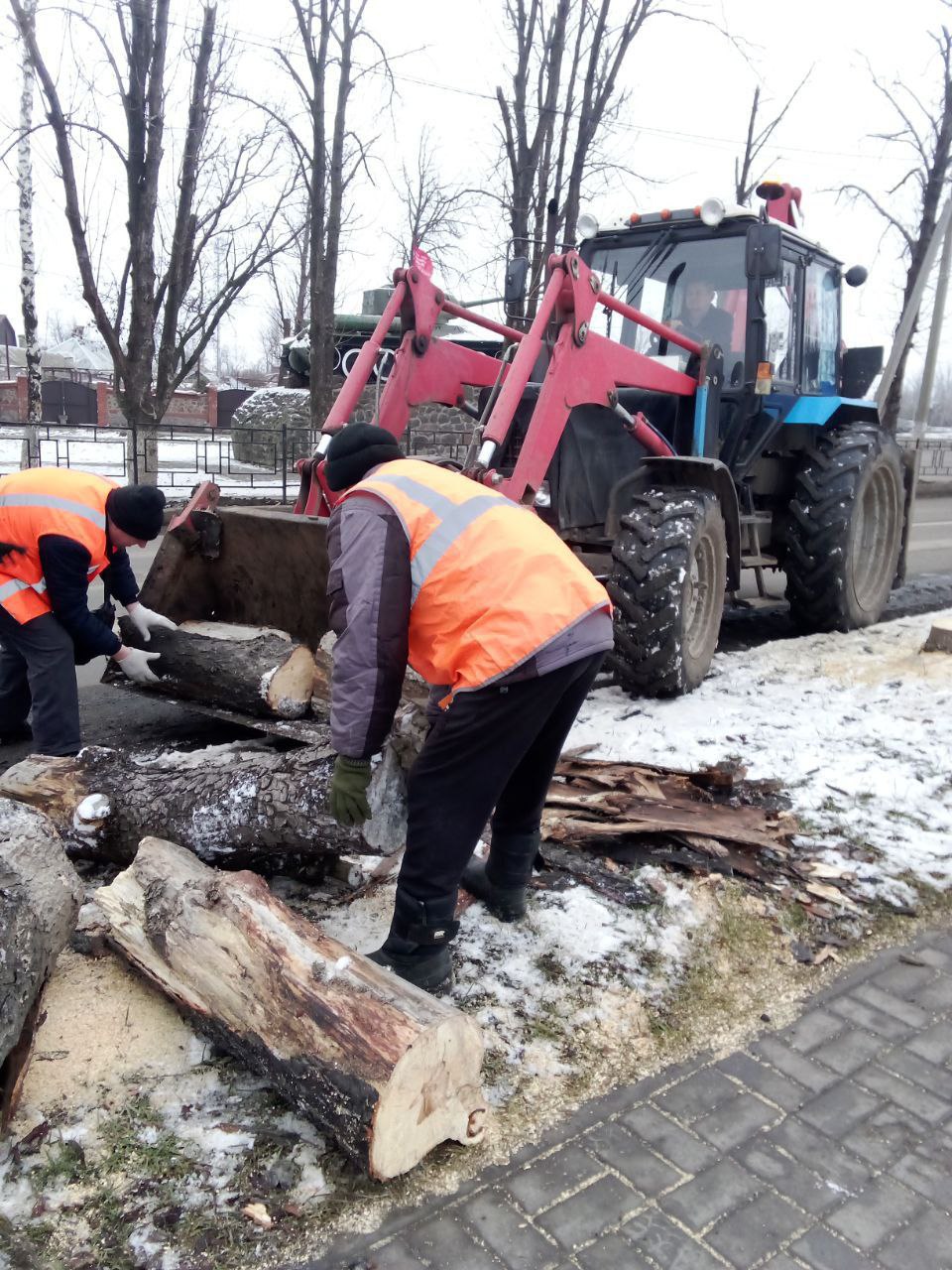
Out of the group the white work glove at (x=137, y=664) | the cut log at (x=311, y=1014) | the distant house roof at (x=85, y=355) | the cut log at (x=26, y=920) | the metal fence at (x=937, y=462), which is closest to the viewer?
the cut log at (x=311, y=1014)

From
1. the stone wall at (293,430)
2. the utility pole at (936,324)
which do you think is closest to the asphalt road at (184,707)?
the utility pole at (936,324)

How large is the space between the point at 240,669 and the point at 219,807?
128 centimetres

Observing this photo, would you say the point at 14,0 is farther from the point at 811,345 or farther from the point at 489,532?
the point at 489,532

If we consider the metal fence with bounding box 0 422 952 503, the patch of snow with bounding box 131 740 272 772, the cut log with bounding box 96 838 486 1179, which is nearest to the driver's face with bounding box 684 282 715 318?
the patch of snow with bounding box 131 740 272 772

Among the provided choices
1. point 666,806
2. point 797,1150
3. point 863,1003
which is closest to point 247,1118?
point 797,1150

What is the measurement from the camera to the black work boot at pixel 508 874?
3.35 meters

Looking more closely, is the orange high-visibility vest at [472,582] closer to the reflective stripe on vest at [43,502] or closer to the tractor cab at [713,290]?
the reflective stripe on vest at [43,502]

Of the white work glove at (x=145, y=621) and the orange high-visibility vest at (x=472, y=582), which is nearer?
the orange high-visibility vest at (x=472, y=582)

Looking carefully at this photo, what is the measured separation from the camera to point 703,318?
6.76m

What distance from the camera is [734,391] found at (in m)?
6.62

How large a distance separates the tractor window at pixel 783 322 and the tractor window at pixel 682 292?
0.24m

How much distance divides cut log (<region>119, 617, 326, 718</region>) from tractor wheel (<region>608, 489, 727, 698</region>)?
176 centimetres

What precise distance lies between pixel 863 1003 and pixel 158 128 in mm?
13074

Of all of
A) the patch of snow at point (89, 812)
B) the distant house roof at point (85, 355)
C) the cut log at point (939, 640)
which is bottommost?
the patch of snow at point (89, 812)
